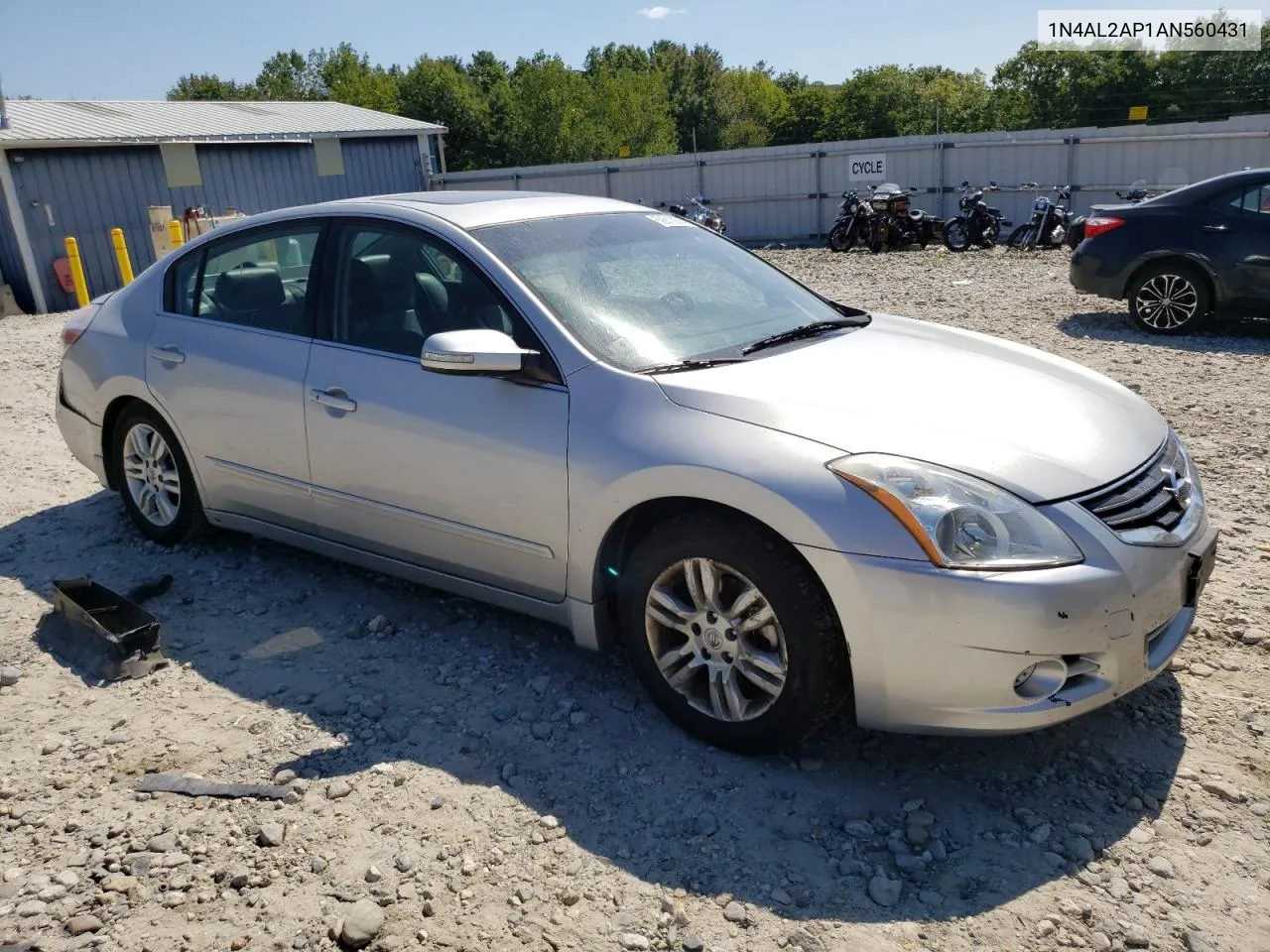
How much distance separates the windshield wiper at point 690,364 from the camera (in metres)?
3.34

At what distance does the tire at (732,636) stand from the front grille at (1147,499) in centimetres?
81

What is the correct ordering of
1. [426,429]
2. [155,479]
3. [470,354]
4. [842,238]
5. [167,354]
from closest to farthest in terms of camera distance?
[470,354] < [426,429] < [167,354] < [155,479] < [842,238]

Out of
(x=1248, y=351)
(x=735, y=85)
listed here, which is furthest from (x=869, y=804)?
(x=735, y=85)

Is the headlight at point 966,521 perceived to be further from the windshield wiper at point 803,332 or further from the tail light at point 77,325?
the tail light at point 77,325

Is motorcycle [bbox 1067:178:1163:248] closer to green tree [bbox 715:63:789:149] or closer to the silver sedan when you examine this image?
the silver sedan

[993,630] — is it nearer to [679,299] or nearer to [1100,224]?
[679,299]

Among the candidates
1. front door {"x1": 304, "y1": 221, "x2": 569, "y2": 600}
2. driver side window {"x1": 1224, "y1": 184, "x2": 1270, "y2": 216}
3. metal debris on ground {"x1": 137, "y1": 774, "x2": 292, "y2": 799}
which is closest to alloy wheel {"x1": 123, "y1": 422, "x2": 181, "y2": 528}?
front door {"x1": 304, "y1": 221, "x2": 569, "y2": 600}

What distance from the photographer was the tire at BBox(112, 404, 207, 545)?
→ 15.9 feet

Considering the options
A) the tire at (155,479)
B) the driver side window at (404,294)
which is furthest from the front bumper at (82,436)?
the driver side window at (404,294)

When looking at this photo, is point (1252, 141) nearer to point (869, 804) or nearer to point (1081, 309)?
point (1081, 309)

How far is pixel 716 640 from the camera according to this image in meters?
3.10

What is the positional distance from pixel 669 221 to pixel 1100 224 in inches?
269

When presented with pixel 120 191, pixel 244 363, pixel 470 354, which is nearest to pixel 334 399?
pixel 244 363

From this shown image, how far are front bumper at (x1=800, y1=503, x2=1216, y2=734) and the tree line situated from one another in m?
52.3
